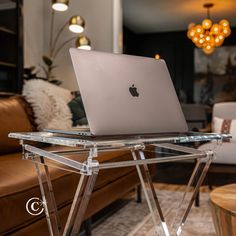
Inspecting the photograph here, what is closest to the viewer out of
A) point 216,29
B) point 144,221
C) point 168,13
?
point 144,221

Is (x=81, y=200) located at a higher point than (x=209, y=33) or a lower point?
lower

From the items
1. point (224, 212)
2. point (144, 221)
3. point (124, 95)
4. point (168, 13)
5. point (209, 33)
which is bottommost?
point (144, 221)

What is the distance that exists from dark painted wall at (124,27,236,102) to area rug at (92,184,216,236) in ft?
16.6

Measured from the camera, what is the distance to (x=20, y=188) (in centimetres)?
119

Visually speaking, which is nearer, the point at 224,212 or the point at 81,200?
the point at 81,200

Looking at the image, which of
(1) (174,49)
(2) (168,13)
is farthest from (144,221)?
(1) (174,49)

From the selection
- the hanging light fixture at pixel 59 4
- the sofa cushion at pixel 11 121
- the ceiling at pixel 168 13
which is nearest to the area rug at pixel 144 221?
the sofa cushion at pixel 11 121

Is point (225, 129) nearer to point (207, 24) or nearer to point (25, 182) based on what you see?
point (25, 182)

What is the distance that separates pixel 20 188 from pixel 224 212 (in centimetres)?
71

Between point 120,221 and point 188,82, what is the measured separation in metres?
5.72

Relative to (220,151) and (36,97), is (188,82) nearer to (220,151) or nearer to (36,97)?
(220,151)

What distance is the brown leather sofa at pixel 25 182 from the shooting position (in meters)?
1.14

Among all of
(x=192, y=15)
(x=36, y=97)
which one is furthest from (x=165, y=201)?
(x=192, y=15)

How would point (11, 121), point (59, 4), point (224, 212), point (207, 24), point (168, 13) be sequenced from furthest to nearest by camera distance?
point (168, 13) < point (207, 24) < point (59, 4) < point (11, 121) < point (224, 212)
